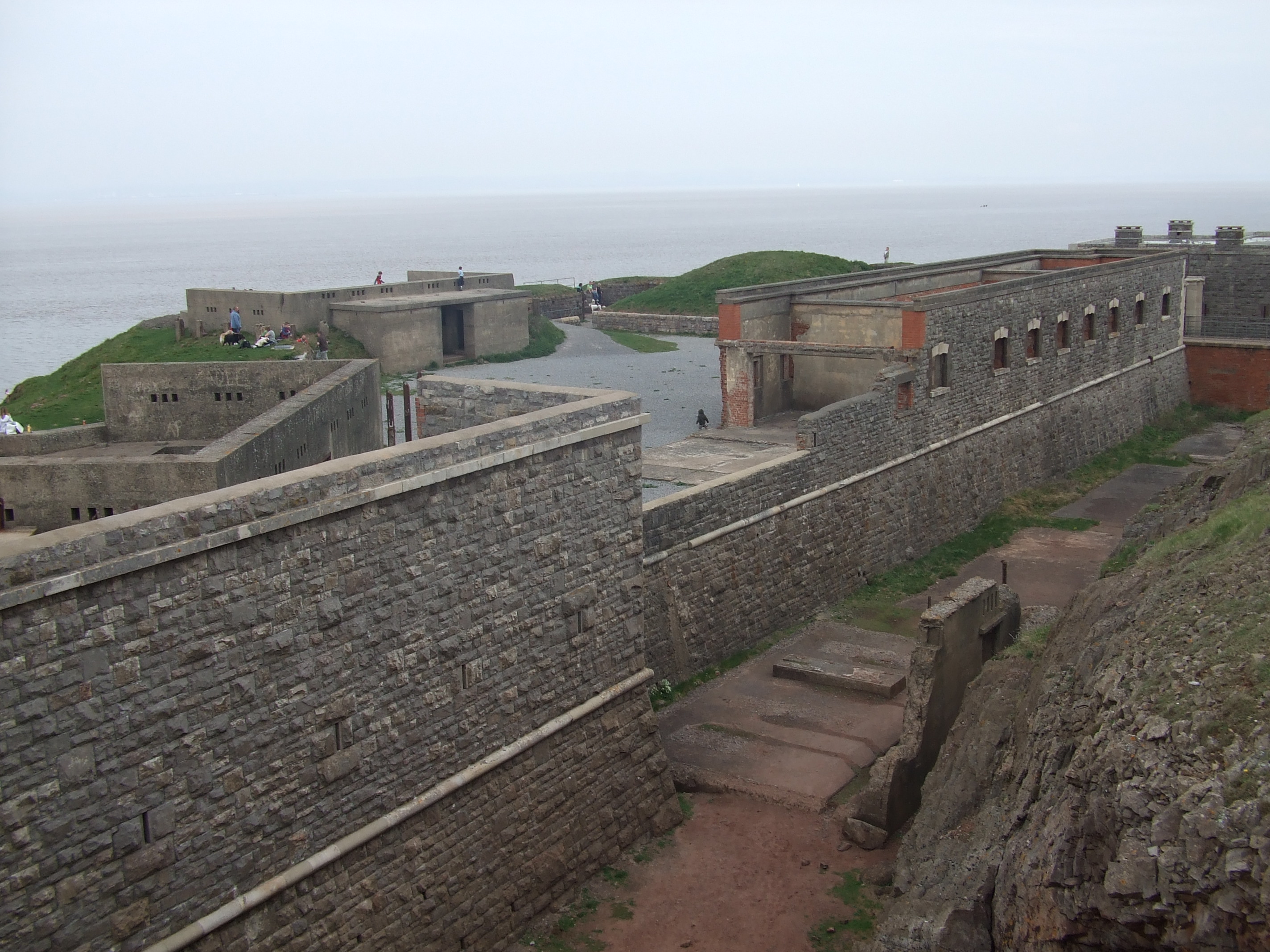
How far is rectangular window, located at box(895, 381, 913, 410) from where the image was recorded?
22.9 metres

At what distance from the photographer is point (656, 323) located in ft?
150

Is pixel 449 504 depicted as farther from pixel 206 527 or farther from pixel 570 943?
pixel 570 943

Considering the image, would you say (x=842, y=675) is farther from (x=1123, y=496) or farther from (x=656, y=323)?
(x=656, y=323)

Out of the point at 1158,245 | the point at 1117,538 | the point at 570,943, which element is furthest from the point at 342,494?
the point at 1158,245

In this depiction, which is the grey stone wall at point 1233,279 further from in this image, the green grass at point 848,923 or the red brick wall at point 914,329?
the green grass at point 848,923

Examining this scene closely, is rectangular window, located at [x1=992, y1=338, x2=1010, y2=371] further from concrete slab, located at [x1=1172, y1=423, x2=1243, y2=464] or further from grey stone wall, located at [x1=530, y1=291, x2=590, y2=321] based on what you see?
grey stone wall, located at [x1=530, y1=291, x2=590, y2=321]

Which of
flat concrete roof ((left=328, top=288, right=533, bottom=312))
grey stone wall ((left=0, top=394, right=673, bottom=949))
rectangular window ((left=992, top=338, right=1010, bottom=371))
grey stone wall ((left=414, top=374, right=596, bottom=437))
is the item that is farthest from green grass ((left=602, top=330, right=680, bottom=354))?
grey stone wall ((left=0, top=394, right=673, bottom=949))

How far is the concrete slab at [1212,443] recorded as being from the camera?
100 feet

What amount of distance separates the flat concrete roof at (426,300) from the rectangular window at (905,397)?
16.9m

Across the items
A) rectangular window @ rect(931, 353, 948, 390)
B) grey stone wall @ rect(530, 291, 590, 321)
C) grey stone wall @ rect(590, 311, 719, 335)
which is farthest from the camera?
grey stone wall @ rect(530, 291, 590, 321)

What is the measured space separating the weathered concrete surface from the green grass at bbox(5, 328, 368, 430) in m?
15.2

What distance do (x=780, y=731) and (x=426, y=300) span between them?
23.7 m

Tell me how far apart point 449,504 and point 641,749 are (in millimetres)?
4218

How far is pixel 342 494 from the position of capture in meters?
10.7
